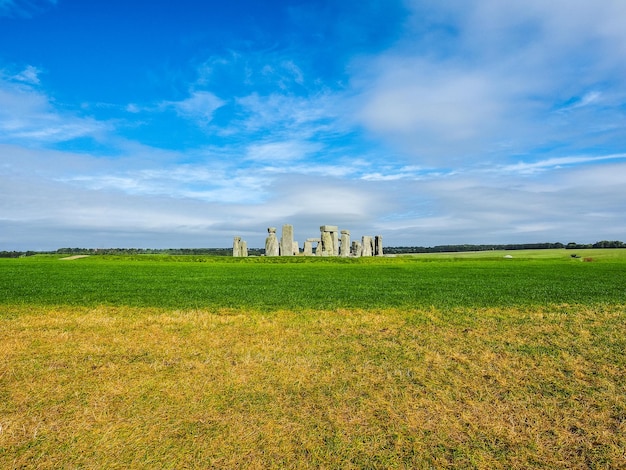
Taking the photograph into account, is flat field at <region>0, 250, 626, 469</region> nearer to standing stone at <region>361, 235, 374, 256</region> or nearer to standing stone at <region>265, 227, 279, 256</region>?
standing stone at <region>265, 227, 279, 256</region>

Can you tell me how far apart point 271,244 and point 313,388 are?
3259 cm

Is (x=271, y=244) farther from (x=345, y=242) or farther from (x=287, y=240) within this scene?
(x=345, y=242)

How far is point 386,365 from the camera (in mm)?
5836

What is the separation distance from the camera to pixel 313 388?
5.09 metres

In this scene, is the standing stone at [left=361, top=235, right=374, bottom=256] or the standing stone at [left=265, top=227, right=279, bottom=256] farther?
the standing stone at [left=361, top=235, right=374, bottom=256]

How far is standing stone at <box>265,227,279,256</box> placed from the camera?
3741cm

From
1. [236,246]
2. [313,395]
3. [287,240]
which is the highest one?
[287,240]

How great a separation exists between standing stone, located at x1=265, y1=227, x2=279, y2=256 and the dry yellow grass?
29.3 meters

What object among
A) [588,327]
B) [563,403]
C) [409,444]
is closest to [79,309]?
[409,444]

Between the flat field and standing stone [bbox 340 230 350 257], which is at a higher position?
standing stone [bbox 340 230 350 257]

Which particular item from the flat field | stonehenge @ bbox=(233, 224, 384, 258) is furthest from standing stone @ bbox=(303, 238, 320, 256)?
the flat field

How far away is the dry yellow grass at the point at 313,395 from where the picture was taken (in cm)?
382

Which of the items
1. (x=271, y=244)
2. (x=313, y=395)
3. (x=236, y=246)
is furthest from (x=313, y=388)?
(x=236, y=246)

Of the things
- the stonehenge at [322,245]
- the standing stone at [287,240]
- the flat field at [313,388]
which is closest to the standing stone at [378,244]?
the stonehenge at [322,245]
